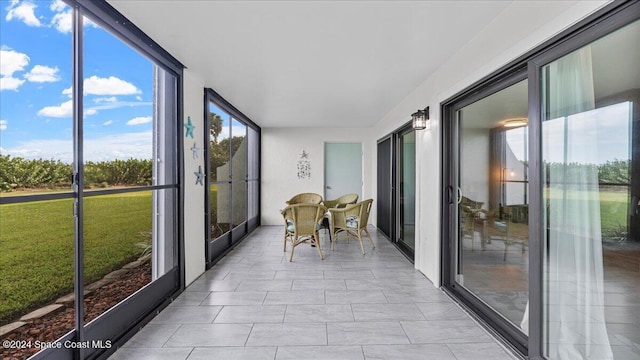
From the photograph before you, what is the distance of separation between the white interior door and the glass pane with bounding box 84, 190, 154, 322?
5317mm

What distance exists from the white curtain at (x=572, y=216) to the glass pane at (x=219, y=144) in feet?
13.4

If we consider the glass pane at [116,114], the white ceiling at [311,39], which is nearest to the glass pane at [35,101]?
the glass pane at [116,114]

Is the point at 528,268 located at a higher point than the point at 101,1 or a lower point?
lower

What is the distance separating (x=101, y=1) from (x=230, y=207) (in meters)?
3.97

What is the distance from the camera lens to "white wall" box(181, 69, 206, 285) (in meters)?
3.60

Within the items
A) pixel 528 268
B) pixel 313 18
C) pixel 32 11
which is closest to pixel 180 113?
pixel 32 11

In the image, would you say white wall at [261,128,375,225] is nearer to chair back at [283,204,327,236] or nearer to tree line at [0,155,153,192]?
chair back at [283,204,327,236]

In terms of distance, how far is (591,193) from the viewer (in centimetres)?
168

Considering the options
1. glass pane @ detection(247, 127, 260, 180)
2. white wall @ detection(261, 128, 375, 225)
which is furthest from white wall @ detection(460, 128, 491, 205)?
glass pane @ detection(247, 127, 260, 180)

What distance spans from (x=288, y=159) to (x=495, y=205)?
5848mm

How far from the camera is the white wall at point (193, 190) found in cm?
360

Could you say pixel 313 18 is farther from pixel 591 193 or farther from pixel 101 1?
pixel 591 193

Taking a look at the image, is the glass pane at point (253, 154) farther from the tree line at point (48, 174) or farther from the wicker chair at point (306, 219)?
the tree line at point (48, 174)

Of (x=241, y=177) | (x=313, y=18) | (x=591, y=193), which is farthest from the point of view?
(x=241, y=177)
